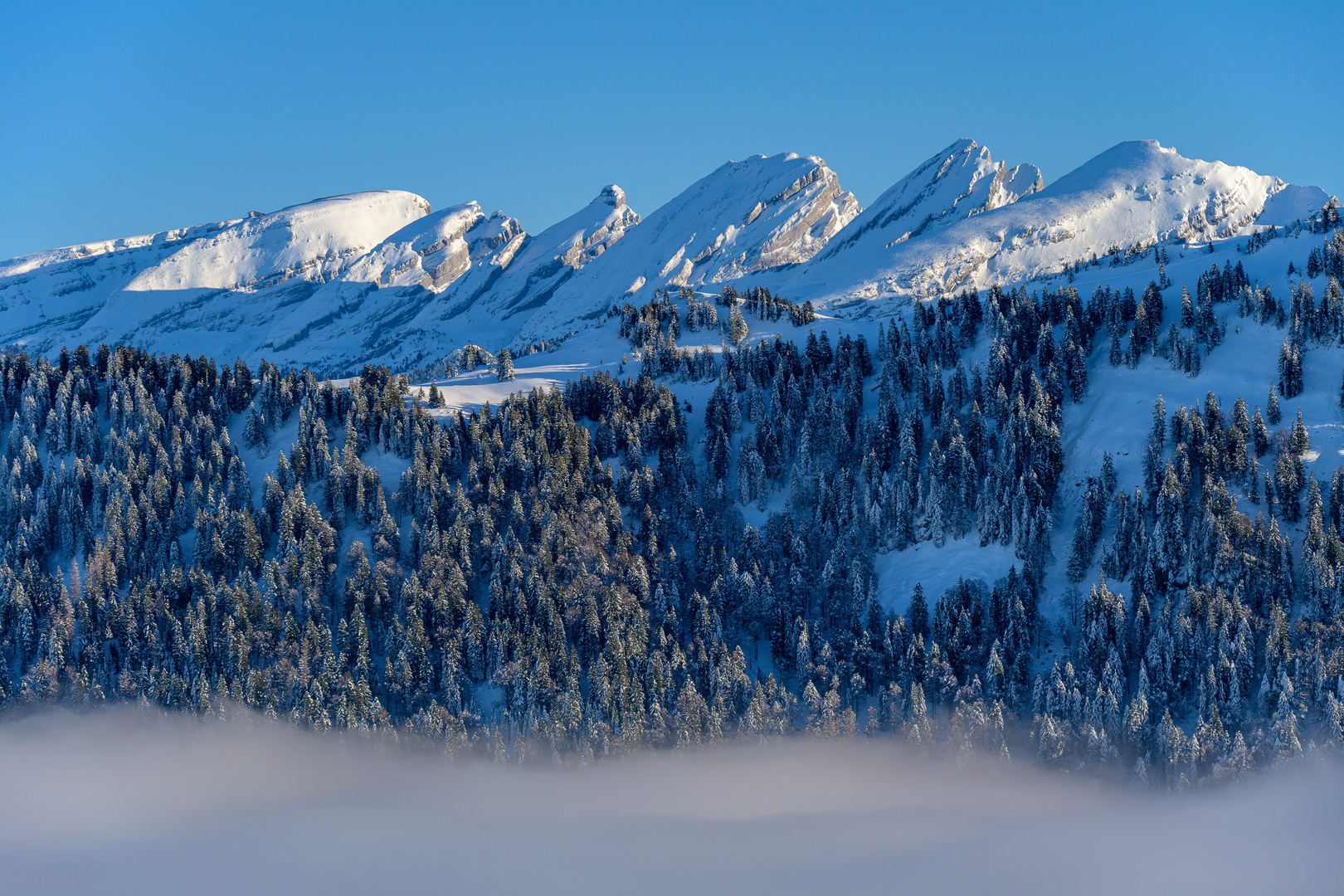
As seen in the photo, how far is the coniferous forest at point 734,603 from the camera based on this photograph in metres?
143

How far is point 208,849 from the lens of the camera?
6048 inches

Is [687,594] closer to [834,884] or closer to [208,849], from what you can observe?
[834,884]

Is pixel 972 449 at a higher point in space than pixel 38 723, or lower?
higher

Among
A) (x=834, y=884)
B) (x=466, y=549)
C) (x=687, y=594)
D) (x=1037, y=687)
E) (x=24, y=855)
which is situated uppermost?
(x=466, y=549)

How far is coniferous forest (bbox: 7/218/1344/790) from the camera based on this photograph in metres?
143

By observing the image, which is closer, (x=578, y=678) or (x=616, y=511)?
(x=578, y=678)

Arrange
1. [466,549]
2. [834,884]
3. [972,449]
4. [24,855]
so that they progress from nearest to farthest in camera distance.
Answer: [834,884] → [24,855] → [466,549] → [972,449]

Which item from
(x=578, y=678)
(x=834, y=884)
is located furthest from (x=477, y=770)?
(x=834, y=884)

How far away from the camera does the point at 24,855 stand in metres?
161

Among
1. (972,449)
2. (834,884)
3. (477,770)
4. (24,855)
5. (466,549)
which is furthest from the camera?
(972,449)

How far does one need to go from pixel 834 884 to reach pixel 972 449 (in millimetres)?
84825

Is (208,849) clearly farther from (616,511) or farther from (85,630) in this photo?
(616,511)

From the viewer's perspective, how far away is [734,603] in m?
173

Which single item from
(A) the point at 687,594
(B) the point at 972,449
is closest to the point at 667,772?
(A) the point at 687,594
